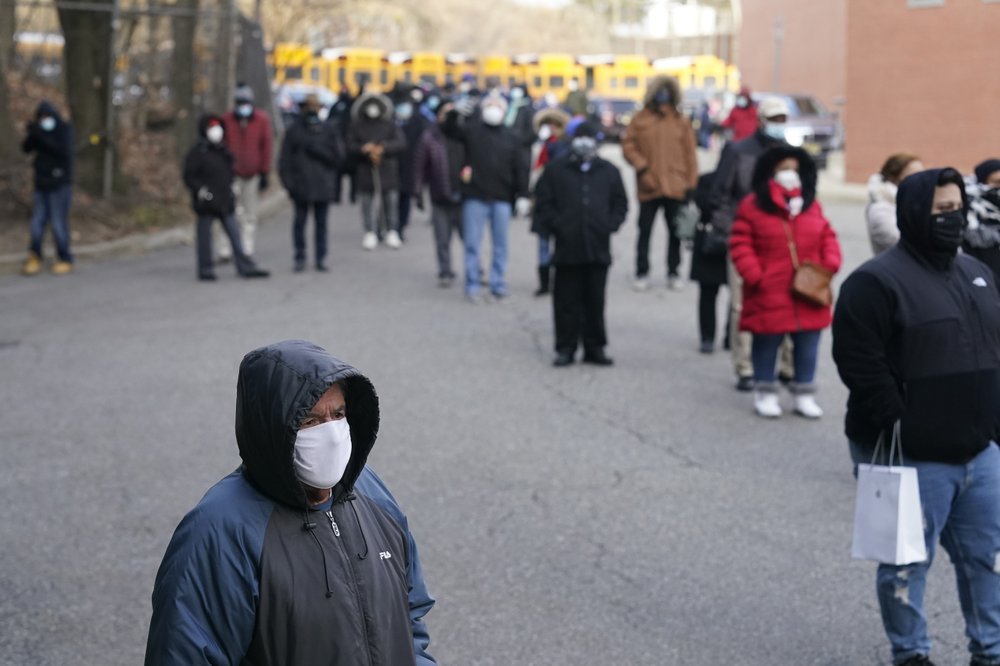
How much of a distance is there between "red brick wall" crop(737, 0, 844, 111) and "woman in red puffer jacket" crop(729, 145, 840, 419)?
→ 3689cm

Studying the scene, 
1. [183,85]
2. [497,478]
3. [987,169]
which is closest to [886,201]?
[987,169]

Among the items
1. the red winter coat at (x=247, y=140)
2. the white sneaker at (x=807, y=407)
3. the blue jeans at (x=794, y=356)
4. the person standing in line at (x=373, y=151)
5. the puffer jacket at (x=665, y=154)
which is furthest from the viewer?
the person standing in line at (x=373, y=151)

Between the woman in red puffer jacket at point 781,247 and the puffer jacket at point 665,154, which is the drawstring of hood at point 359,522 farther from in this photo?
the puffer jacket at point 665,154

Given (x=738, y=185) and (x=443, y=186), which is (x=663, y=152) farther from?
(x=738, y=185)

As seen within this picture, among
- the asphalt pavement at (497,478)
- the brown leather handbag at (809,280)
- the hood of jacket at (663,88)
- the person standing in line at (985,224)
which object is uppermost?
the hood of jacket at (663,88)

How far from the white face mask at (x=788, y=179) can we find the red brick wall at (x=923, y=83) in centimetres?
1861

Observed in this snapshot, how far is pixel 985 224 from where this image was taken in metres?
6.70

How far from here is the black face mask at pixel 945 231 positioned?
5.19 metres

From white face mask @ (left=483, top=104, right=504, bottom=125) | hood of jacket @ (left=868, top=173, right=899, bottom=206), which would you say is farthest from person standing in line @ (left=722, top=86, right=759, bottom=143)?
hood of jacket @ (left=868, top=173, right=899, bottom=206)

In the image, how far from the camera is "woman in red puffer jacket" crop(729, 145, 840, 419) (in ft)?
30.8

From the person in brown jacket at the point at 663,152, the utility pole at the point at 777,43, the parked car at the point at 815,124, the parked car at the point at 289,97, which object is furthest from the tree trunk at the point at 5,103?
the utility pole at the point at 777,43

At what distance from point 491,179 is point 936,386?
30.2 ft

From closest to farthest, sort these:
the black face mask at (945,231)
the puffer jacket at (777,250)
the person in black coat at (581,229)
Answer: the black face mask at (945,231)
the puffer jacket at (777,250)
the person in black coat at (581,229)

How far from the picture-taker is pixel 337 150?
16.6 metres
